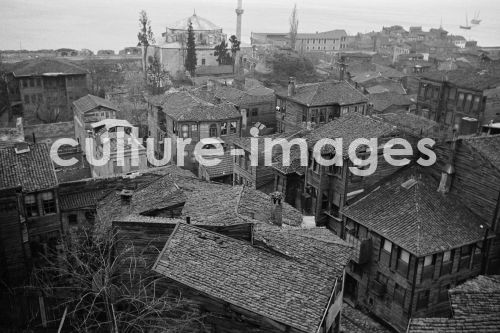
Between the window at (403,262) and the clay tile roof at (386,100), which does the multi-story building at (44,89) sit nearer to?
the clay tile roof at (386,100)

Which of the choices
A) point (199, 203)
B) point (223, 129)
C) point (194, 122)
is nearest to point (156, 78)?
point (223, 129)

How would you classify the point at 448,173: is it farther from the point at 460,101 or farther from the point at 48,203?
the point at 460,101

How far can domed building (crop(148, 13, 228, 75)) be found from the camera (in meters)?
77.1

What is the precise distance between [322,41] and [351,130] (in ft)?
317

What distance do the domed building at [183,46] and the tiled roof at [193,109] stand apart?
1253 inches

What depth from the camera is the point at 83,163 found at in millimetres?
38781

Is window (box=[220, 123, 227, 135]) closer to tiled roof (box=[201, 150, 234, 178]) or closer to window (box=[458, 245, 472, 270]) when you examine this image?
tiled roof (box=[201, 150, 234, 178])

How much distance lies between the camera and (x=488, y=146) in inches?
901

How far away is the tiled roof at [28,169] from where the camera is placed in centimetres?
2353

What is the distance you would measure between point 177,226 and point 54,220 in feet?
47.2

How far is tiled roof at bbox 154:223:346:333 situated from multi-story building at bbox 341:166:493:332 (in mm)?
9176

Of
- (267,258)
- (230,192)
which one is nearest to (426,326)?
(267,258)

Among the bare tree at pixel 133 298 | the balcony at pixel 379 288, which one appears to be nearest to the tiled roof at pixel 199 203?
the bare tree at pixel 133 298

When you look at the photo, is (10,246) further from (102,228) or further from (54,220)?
(102,228)
